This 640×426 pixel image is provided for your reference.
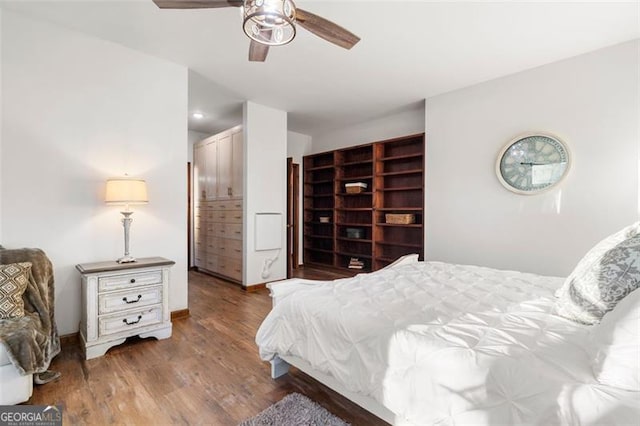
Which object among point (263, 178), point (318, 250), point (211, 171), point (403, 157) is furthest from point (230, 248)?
point (403, 157)

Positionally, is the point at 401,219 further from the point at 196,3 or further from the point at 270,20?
the point at 196,3

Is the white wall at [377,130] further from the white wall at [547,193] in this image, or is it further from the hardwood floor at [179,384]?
the hardwood floor at [179,384]

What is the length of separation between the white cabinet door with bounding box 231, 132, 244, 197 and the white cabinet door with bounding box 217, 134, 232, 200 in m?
0.09

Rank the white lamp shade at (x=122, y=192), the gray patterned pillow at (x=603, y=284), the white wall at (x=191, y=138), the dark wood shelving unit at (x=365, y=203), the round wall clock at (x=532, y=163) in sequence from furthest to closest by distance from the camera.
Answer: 1. the white wall at (x=191, y=138)
2. the dark wood shelving unit at (x=365, y=203)
3. the round wall clock at (x=532, y=163)
4. the white lamp shade at (x=122, y=192)
5. the gray patterned pillow at (x=603, y=284)

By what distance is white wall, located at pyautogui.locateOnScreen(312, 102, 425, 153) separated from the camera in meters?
4.57

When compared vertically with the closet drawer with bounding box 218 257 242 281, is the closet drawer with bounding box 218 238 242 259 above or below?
above

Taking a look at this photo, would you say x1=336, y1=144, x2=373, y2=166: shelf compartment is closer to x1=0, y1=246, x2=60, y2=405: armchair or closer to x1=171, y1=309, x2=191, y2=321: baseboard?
x1=171, y1=309, x2=191, y2=321: baseboard

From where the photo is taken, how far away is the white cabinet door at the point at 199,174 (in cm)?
525

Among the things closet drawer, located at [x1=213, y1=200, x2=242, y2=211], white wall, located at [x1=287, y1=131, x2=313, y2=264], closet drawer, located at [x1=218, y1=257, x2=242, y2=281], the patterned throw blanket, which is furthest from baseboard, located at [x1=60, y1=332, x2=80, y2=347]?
white wall, located at [x1=287, y1=131, x2=313, y2=264]

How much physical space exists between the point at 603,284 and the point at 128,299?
3.09 metres

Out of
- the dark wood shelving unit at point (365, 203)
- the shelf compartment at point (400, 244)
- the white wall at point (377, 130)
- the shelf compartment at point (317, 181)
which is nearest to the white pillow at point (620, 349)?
the dark wood shelving unit at point (365, 203)

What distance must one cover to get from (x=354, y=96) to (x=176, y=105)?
7.43ft

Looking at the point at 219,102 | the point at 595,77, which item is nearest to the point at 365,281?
the point at 595,77

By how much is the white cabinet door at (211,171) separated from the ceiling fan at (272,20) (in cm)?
317
